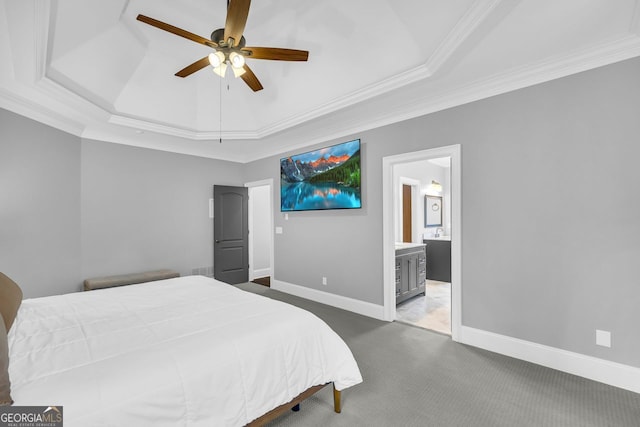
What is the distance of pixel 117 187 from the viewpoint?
4.46 m

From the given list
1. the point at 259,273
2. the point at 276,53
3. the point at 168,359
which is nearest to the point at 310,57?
the point at 276,53

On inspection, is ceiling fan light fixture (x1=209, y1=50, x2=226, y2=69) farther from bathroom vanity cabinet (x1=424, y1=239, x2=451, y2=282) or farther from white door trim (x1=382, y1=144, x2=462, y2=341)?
bathroom vanity cabinet (x1=424, y1=239, x2=451, y2=282)

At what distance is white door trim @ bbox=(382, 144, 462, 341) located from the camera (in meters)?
Result: 3.08

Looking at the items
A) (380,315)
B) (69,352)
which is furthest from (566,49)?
(69,352)

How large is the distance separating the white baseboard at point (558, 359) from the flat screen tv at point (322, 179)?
6.73ft

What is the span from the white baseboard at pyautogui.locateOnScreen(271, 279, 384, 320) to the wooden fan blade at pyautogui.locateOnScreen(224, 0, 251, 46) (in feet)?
10.9

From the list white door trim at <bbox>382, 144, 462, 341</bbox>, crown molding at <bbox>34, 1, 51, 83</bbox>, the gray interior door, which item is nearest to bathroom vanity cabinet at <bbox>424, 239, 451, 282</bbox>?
white door trim at <bbox>382, 144, 462, 341</bbox>

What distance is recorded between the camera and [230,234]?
5.73 metres

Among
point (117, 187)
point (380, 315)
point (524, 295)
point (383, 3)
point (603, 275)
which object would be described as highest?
point (383, 3)

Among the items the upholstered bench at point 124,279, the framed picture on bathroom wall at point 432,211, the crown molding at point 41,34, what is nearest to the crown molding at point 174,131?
the crown molding at point 41,34

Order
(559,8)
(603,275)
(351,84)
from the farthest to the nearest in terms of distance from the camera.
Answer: (351,84)
(603,275)
(559,8)

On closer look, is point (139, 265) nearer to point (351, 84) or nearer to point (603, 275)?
point (351, 84)

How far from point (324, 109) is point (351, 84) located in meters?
0.53

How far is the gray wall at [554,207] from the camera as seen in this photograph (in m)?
2.26
